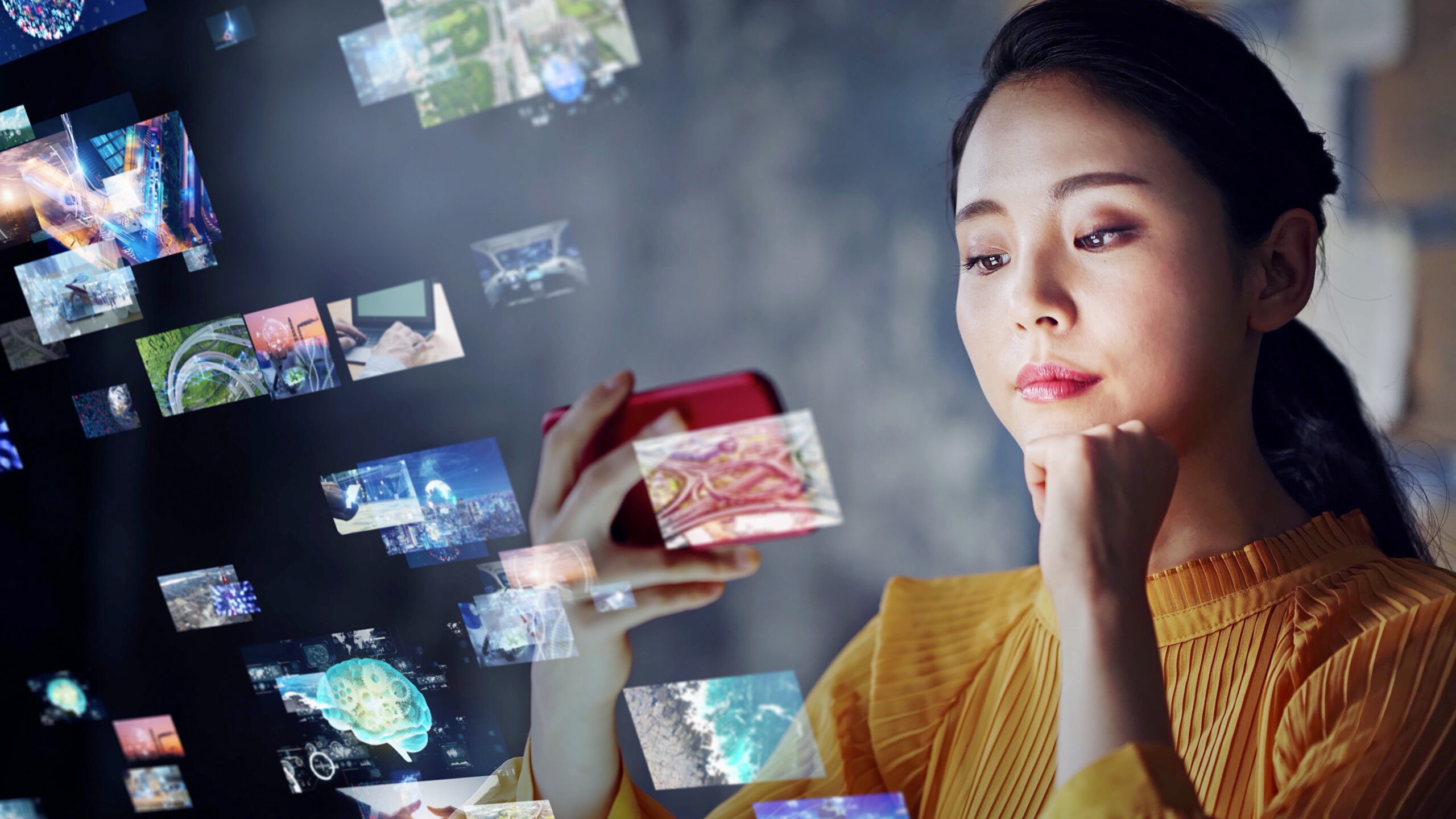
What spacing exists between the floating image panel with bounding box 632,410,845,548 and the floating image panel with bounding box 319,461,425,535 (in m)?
0.29

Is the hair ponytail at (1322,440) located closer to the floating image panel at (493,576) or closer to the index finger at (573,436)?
the index finger at (573,436)

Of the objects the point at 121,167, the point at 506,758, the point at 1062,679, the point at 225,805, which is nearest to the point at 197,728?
the point at 225,805

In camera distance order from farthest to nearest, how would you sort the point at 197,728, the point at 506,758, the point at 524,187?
the point at 197,728, the point at 506,758, the point at 524,187

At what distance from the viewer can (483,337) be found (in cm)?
94

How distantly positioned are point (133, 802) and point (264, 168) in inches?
33.3

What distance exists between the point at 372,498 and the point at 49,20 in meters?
0.66

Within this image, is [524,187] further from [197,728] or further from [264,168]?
[197,728]

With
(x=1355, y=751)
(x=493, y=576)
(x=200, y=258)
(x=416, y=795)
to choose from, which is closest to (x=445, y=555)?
(x=493, y=576)

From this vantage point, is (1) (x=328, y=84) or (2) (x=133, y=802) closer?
(1) (x=328, y=84)

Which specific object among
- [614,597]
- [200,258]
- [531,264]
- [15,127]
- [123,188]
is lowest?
[614,597]

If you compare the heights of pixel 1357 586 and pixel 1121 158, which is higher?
pixel 1121 158

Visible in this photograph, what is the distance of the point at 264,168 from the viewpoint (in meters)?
1.00

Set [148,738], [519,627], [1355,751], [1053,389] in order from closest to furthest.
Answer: [1355,751] → [1053,389] → [519,627] → [148,738]

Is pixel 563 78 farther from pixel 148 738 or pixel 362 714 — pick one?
pixel 148 738
